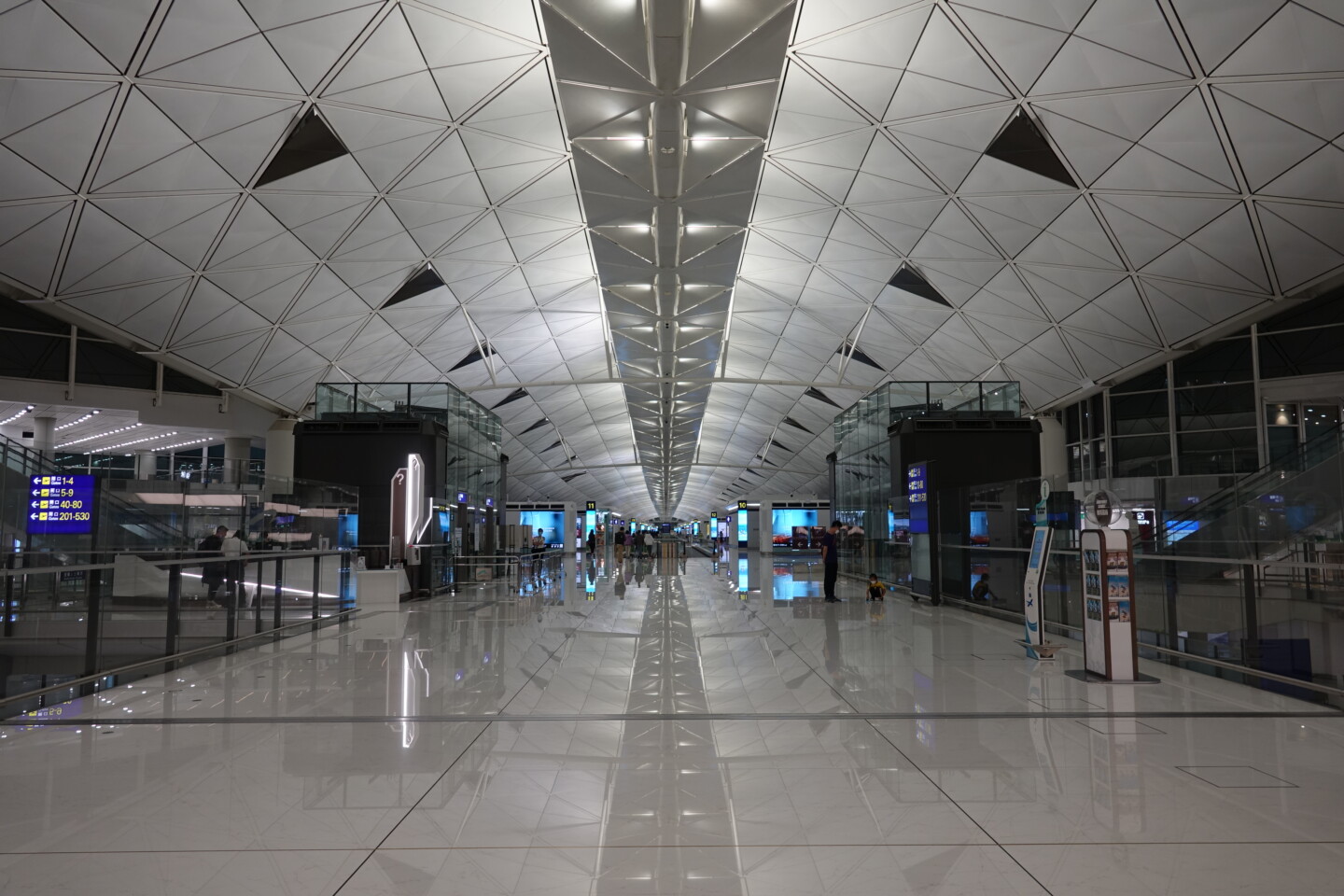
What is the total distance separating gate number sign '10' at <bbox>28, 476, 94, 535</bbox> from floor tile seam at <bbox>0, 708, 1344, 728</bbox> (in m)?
2.19

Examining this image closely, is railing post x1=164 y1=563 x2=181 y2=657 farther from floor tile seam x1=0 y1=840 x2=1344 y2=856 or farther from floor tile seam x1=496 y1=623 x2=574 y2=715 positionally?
floor tile seam x1=0 y1=840 x2=1344 y2=856

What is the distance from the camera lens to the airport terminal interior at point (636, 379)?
5133 millimetres

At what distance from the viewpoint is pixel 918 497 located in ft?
A: 74.7

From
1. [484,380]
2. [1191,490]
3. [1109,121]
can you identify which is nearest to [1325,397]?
[1109,121]

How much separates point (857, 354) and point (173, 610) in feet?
114

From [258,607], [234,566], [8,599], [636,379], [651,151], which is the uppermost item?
[651,151]

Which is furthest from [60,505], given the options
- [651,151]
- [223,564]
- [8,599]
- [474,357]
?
[474,357]

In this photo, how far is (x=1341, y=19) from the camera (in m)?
15.2

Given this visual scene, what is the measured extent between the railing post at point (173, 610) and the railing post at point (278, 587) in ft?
9.19

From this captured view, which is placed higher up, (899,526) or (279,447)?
(279,447)

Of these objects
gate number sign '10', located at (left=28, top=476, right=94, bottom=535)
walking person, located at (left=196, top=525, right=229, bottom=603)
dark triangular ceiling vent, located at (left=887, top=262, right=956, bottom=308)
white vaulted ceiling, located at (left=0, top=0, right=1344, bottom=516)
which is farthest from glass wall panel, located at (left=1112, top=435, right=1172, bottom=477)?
gate number sign '10', located at (left=28, top=476, right=94, bottom=535)

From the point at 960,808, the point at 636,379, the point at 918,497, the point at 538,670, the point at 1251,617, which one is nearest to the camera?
the point at 960,808

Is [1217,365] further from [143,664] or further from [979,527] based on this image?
[143,664]

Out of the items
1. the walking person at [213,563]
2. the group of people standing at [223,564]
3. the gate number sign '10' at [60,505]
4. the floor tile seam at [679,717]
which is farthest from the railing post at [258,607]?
the floor tile seam at [679,717]
